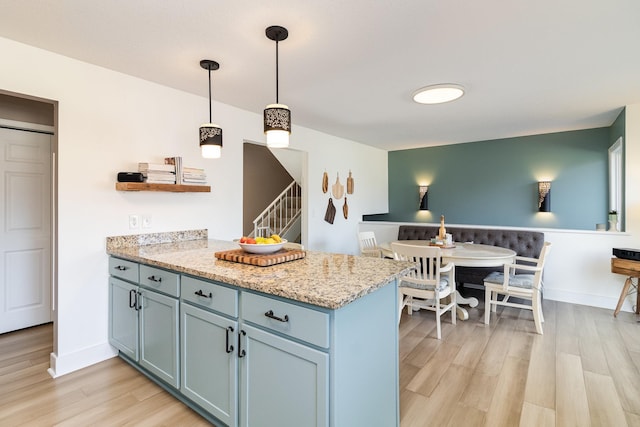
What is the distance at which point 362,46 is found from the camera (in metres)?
2.17

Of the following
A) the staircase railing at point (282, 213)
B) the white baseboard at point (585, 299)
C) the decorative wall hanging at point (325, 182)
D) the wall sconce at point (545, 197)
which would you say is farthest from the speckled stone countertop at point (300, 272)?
the wall sconce at point (545, 197)

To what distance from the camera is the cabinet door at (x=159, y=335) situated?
77.4 inches

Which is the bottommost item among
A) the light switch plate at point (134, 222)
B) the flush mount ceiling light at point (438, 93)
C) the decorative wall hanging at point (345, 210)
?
the light switch plate at point (134, 222)

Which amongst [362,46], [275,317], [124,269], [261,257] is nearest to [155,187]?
[124,269]

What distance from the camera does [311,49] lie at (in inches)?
87.0

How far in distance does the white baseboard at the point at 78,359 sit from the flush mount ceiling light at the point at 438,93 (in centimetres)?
334

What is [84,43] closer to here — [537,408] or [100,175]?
→ [100,175]

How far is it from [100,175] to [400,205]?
16.5ft

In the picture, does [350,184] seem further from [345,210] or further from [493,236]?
[493,236]

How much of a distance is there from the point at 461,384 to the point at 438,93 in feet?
7.65

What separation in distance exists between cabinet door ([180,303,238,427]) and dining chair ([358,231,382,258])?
9.09 ft

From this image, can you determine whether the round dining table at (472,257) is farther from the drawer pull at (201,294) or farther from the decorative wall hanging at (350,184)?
the drawer pull at (201,294)

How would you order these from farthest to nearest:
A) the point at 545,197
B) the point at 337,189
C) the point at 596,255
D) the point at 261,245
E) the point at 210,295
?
the point at 337,189
the point at 545,197
the point at 596,255
the point at 261,245
the point at 210,295

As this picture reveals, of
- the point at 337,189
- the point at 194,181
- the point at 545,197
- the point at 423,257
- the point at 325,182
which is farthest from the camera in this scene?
the point at 337,189
